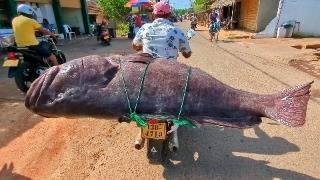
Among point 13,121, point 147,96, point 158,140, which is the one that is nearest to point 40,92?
point 147,96

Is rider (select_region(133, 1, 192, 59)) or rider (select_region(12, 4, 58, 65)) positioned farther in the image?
rider (select_region(12, 4, 58, 65))

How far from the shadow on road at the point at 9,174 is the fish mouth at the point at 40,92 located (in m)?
1.19

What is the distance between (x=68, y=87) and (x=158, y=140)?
1.27 meters

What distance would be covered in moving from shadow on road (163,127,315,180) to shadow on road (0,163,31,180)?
1673mm

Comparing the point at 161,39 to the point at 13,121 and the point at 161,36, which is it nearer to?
the point at 161,36

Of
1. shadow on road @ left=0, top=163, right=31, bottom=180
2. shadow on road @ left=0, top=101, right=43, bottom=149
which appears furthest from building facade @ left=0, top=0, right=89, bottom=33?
shadow on road @ left=0, top=163, right=31, bottom=180

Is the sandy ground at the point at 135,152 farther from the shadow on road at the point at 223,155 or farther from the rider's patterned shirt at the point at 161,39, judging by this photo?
the rider's patterned shirt at the point at 161,39

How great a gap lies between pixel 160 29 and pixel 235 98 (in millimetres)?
1669

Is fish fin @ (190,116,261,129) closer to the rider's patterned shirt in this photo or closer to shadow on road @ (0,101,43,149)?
the rider's patterned shirt

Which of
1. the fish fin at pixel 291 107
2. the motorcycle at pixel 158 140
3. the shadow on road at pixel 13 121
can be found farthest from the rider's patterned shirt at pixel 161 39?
the shadow on road at pixel 13 121

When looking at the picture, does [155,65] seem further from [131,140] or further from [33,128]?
[33,128]

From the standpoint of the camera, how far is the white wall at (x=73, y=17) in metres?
24.8

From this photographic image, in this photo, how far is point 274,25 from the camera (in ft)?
59.3

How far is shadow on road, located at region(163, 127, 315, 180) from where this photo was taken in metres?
3.43
